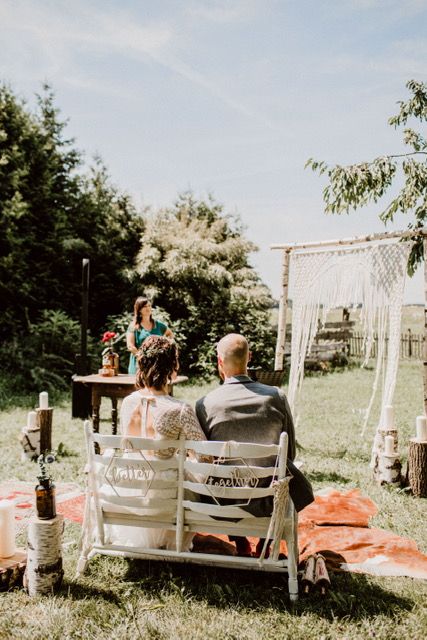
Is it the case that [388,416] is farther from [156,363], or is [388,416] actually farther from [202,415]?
[156,363]

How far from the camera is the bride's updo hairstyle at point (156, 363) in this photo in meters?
3.52

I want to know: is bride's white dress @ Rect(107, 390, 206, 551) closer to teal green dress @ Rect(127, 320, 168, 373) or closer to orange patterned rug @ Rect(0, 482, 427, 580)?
orange patterned rug @ Rect(0, 482, 427, 580)

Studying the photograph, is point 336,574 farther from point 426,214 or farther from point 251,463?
point 426,214

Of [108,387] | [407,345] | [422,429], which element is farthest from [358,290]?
[407,345]

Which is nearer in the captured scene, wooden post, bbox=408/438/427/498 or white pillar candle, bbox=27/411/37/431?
wooden post, bbox=408/438/427/498

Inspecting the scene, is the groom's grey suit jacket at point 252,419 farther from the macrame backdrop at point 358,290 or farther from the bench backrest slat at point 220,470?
the macrame backdrop at point 358,290

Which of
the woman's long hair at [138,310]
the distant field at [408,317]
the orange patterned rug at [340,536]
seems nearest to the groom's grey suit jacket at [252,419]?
the orange patterned rug at [340,536]

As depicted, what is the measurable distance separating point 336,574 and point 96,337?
10819 millimetres

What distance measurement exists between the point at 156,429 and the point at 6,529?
3.63 feet

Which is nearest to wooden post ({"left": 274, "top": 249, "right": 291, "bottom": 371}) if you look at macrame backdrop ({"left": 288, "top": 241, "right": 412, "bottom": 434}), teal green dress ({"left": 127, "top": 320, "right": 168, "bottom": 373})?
macrame backdrop ({"left": 288, "top": 241, "right": 412, "bottom": 434})

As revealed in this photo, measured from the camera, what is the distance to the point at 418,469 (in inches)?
207

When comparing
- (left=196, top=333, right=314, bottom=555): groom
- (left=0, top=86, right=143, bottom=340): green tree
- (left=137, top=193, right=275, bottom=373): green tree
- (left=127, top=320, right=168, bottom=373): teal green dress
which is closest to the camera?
(left=196, top=333, right=314, bottom=555): groom

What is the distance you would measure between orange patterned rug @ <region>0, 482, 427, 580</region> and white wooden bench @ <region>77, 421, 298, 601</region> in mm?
515

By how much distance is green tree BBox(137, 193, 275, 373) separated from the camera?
46.5 feet
